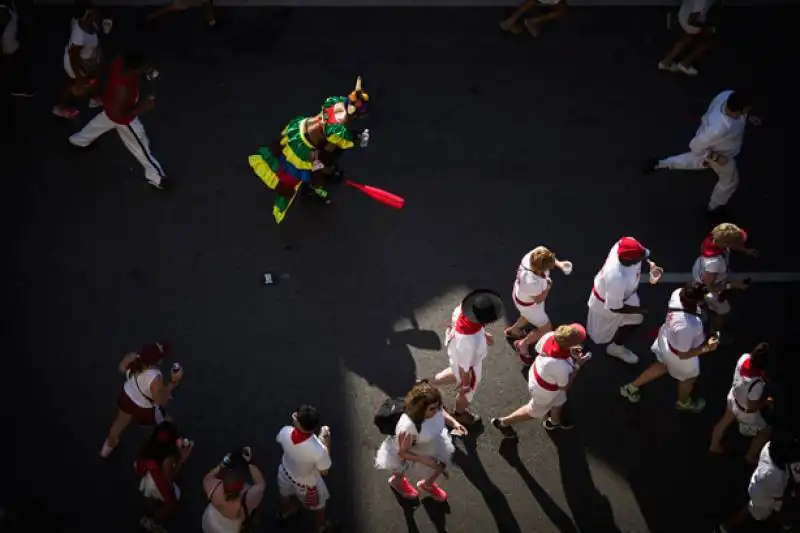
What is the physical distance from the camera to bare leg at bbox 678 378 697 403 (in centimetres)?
943

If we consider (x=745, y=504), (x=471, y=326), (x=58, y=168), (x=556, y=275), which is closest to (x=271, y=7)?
(x=58, y=168)

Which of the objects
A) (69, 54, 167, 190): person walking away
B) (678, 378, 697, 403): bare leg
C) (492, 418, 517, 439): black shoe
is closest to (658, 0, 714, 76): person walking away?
(678, 378, 697, 403): bare leg

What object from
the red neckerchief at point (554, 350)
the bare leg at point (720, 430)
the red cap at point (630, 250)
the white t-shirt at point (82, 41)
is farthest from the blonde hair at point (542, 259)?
the white t-shirt at point (82, 41)

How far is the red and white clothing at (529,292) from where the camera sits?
9.26 meters

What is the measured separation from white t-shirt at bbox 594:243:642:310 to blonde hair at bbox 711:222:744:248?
0.88 metres

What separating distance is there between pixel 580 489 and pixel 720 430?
4.77ft

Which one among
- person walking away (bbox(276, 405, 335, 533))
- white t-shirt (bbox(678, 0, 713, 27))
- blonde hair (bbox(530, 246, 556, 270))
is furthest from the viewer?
white t-shirt (bbox(678, 0, 713, 27))

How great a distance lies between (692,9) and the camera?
11984 millimetres

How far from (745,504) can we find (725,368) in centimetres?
154

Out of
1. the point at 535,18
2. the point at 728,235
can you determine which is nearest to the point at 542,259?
the point at 728,235

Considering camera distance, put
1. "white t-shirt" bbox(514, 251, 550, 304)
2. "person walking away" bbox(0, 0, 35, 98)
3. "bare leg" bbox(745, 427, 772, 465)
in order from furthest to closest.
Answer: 1. "person walking away" bbox(0, 0, 35, 98)
2. "white t-shirt" bbox(514, 251, 550, 304)
3. "bare leg" bbox(745, 427, 772, 465)

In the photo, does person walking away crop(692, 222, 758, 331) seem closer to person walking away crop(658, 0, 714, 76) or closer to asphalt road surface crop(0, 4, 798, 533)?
asphalt road surface crop(0, 4, 798, 533)

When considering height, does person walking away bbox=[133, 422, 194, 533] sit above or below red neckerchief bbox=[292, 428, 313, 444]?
below

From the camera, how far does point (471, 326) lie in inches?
341
